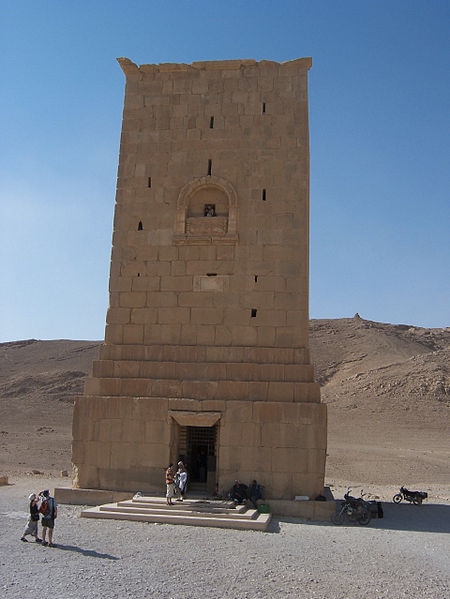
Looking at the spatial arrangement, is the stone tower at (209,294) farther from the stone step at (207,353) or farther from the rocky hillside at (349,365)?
the rocky hillside at (349,365)

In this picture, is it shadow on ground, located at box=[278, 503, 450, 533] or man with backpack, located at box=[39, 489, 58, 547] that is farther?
shadow on ground, located at box=[278, 503, 450, 533]

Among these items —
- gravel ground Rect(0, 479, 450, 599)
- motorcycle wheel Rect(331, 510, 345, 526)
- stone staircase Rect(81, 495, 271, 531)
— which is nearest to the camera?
gravel ground Rect(0, 479, 450, 599)

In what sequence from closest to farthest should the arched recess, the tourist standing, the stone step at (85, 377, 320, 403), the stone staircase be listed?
1. the stone staircase
2. the tourist standing
3. the stone step at (85, 377, 320, 403)
4. the arched recess

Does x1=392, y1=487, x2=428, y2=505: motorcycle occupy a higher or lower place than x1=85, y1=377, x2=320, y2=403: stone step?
lower

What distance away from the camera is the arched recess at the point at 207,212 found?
16.5 metres

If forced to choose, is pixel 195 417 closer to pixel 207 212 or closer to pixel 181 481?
pixel 181 481

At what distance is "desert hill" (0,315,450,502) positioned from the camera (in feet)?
91.8

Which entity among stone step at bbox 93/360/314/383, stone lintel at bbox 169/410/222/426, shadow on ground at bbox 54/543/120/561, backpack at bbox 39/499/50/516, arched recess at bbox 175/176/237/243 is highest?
arched recess at bbox 175/176/237/243

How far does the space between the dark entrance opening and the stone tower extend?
4 cm

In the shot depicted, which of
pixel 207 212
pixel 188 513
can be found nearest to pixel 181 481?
pixel 188 513

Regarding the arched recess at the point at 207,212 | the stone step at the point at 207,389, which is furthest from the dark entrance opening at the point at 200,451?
the arched recess at the point at 207,212

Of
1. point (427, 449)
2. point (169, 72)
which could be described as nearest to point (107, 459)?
point (169, 72)

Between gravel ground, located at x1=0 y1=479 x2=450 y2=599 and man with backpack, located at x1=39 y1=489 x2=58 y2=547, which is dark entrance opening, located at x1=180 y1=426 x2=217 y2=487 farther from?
man with backpack, located at x1=39 y1=489 x2=58 y2=547

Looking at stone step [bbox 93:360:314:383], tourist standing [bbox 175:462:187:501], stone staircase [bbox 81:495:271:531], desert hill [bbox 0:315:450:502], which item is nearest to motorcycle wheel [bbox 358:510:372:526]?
stone staircase [bbox 81:495:271:531]
